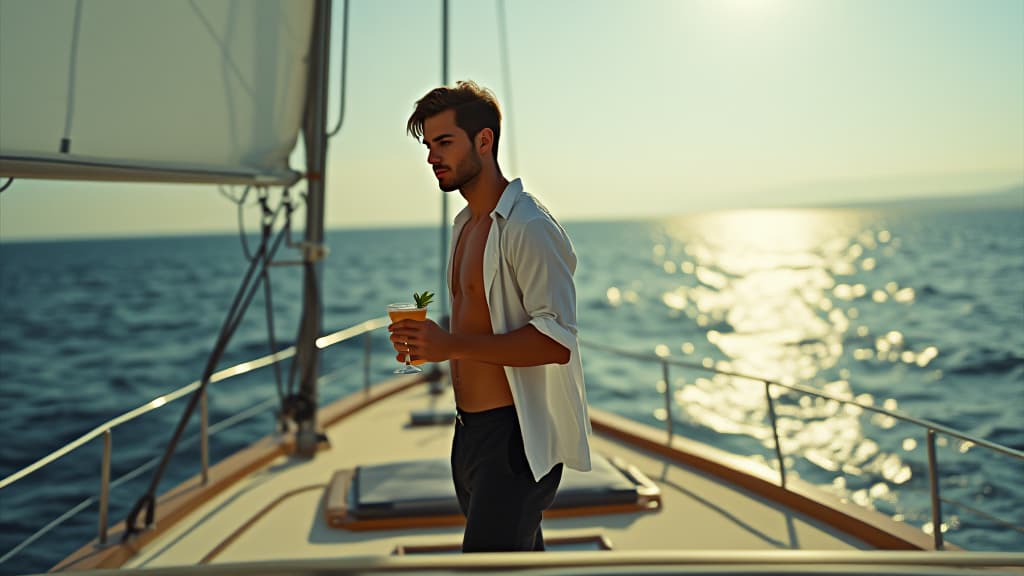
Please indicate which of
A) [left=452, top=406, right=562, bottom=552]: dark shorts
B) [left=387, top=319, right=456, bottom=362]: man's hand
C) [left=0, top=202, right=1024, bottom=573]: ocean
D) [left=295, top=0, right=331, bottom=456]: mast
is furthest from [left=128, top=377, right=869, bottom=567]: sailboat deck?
[left=387, top=319, right=456, bottom=362]: man's hand

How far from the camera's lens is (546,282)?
1.80m

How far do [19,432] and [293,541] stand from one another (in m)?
12.6

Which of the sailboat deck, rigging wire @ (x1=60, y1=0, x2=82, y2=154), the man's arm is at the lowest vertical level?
the sailboat deck

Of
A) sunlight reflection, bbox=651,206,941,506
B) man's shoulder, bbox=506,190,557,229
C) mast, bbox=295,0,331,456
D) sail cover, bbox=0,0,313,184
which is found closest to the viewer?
man's shoulder, bbox=506,190,557,229

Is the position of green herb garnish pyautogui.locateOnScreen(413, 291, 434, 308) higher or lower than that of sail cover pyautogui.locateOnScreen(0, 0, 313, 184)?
lower

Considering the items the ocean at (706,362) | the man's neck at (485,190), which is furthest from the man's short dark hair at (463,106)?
the ocean at (706,362)

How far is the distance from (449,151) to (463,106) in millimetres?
101

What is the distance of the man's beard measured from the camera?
1.94 metres

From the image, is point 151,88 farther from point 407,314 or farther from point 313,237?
point 313,237

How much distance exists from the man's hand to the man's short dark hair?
0.45 m

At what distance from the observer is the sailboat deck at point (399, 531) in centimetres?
316

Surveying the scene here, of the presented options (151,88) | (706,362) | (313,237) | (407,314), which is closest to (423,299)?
(407,314)

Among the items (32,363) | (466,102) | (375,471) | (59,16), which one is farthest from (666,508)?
(32,363)

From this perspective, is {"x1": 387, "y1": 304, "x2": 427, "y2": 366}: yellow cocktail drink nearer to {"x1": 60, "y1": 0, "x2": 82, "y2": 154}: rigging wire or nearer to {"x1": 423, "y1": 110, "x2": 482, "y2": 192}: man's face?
{"x1": 423, "y1": 110, "x2": 482, "y2": 192}: man's face
